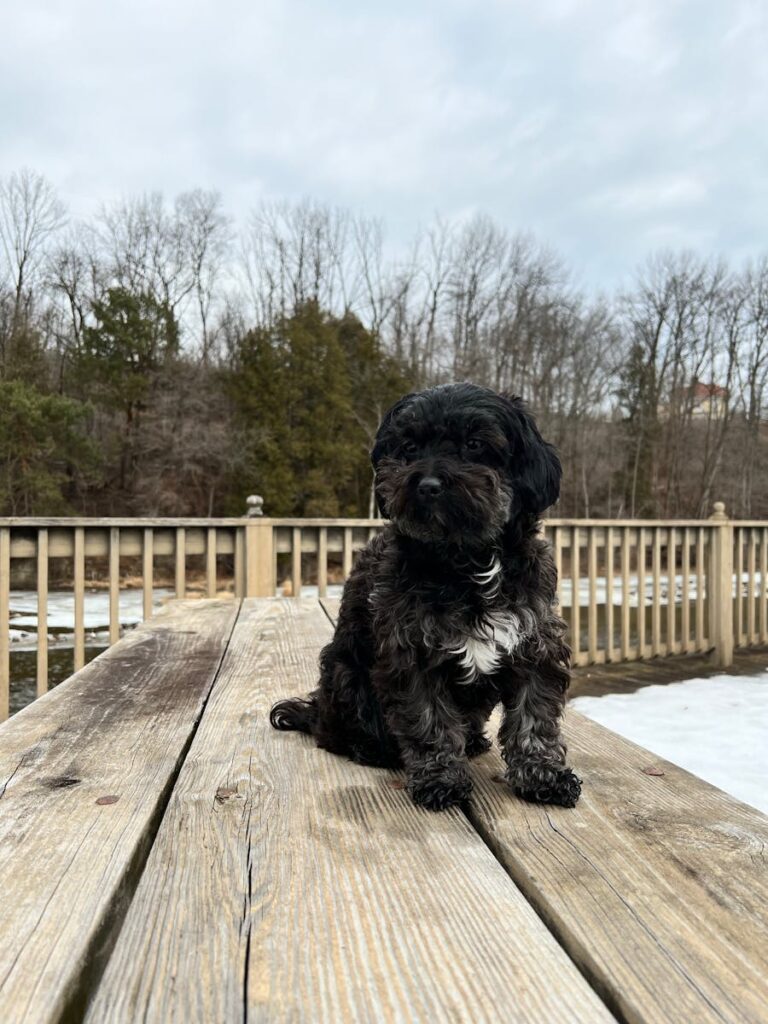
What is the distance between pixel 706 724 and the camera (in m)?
4.94

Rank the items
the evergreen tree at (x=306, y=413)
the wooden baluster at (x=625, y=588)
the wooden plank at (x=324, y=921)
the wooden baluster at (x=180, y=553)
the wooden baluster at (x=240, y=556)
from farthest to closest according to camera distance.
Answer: the evergreen tree at (x=306, y=413), the wooden baluster at (x=625, y=588), the wooden baluster at (x=240, y=556), the wooden baluster at (x=180, y=553), the wooden plank at (x=324, y=921)

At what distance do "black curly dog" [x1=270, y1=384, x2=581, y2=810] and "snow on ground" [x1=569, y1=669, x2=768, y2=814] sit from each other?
2.12m

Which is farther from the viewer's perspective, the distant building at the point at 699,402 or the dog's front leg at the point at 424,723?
the distant building at the point at 699,402

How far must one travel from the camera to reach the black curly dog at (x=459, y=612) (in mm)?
1421

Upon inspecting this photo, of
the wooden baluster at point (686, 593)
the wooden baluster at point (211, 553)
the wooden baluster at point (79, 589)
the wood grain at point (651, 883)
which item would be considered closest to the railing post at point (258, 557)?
the wooden baluster at point (211, 553)

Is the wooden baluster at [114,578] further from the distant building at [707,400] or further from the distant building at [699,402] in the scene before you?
the distant building at [707,400]

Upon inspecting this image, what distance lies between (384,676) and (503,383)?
78.9ft

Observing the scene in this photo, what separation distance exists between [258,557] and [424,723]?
3.72 metres

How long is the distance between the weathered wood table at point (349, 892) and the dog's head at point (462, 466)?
0.56 metres

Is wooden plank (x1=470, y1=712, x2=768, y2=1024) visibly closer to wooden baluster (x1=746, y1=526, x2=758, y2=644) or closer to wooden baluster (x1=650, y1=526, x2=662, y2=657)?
wooden baluster (x1=650, y1=526, x2=662, y2=657)

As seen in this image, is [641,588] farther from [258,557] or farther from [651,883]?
[651,883]

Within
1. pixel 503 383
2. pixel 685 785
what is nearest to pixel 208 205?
pixel 503 383

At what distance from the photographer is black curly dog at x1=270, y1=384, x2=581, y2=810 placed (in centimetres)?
142

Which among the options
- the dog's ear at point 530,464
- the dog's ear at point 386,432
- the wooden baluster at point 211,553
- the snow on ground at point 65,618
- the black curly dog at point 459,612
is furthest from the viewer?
the snow on ground at point 65,618
